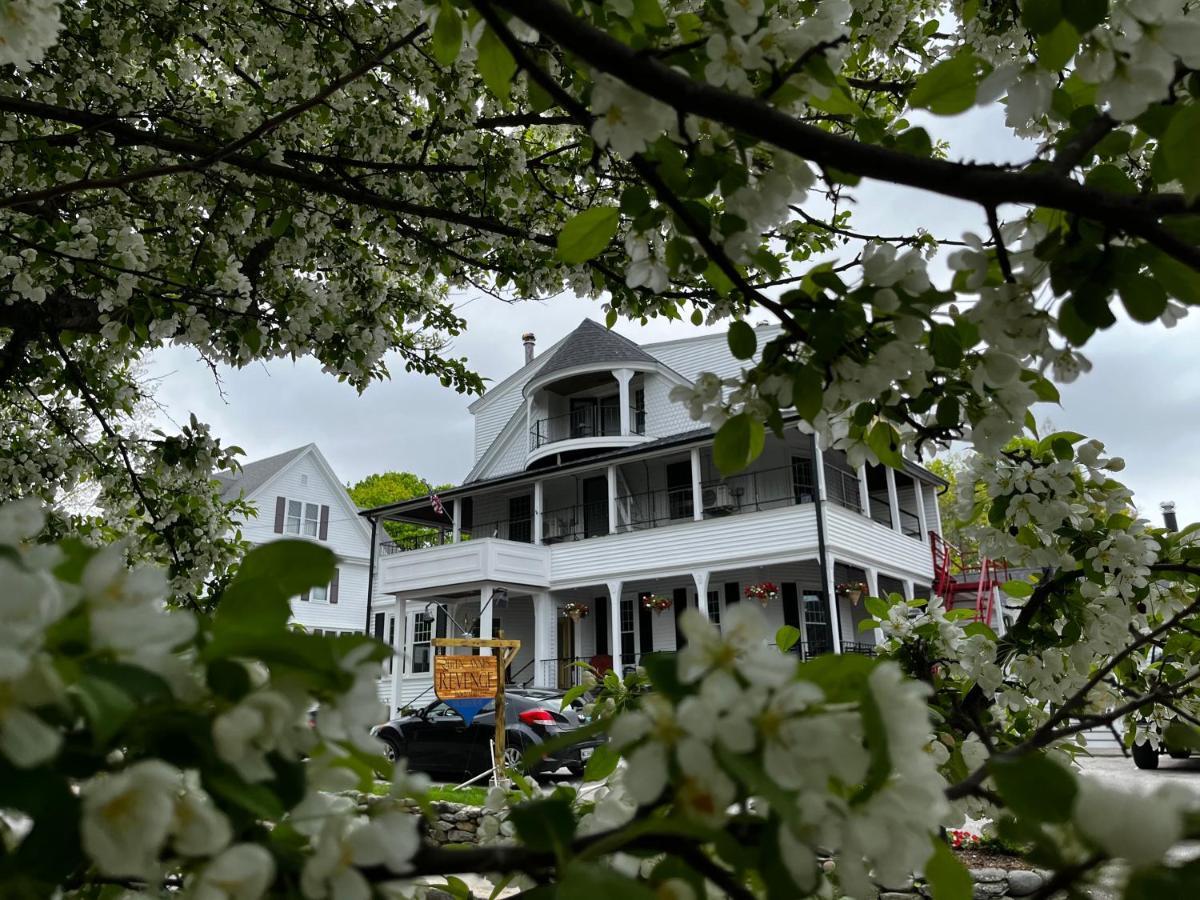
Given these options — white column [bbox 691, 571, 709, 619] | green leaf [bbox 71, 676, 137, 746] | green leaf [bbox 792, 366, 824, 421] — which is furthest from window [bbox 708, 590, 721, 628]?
green leaf [bbox 71, 676, 137, 746]

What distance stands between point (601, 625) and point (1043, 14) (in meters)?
20.2

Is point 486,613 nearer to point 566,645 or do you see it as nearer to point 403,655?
point 403,655

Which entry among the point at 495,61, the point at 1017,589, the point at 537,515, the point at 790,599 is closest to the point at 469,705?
the point at 1017,589

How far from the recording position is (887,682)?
0.58 metres

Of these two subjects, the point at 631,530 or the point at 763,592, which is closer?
the point at 763,592

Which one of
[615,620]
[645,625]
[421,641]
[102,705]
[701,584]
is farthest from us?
[421,641]

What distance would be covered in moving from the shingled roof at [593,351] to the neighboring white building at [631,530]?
2.4 inches

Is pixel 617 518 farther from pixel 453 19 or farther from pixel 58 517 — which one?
pixel 453 19

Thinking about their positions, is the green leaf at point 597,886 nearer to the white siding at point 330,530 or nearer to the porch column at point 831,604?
the porch column at point 831,604

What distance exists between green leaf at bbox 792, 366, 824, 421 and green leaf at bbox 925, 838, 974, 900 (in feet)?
2.07

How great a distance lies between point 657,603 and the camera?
18062mm

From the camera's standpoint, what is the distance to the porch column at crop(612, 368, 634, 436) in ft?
68.7

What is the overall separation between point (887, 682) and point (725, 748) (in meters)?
0.13

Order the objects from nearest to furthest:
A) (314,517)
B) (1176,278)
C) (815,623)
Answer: (1176,278) → (815,623) → (314,517)
